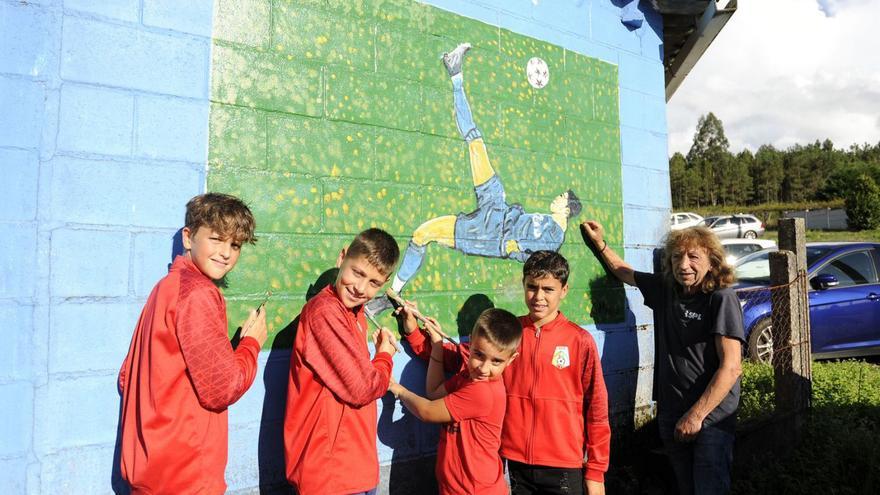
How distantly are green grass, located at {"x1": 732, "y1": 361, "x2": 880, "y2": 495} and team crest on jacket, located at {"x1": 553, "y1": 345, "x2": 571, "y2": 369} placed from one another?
1830mm

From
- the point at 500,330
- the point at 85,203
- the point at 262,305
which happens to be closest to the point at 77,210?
the point at 85,203

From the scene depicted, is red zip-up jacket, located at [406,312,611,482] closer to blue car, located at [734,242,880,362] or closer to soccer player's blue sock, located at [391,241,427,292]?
soccer player's blue sock, located at [391,241,427,292]

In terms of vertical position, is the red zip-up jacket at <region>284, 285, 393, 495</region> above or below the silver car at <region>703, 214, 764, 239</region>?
below

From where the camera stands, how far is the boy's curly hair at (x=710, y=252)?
3318 millimetres

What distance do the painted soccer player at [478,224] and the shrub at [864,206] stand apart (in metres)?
40.0

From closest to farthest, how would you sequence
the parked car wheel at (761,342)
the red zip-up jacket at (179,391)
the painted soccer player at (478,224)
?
the red zip-up jacket at (179,391) < the painted soccer player at (478,224) < the parked car wheel at (761,342)

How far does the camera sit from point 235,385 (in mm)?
2283

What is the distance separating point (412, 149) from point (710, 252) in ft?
5.76

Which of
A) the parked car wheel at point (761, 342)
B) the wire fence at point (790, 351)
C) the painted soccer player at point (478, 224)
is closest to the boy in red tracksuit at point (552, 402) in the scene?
the painted soccer player at point (478, 224)

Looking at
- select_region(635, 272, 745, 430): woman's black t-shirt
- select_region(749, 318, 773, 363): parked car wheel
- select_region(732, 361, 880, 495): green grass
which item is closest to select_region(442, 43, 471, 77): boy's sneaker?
select_region(635, 272, 745, 430): woman's black t-shirt

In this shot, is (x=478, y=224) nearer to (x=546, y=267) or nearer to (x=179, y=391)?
(x=546, y=267)

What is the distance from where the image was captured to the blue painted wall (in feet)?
7.63

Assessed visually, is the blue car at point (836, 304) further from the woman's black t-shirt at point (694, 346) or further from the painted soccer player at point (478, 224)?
the painted soccer player at point (478, 224)

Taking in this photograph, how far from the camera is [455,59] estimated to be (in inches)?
142
